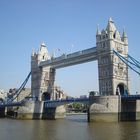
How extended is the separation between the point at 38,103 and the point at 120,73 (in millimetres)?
23536

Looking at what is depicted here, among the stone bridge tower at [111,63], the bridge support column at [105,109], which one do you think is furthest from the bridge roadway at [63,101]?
the bridge support column at [105,109]

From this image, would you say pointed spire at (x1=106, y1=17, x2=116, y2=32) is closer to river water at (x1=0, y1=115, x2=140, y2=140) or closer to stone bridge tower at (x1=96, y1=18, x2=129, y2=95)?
stone bridge tower at (x1=96, y1=18, x2=129, y2=95)

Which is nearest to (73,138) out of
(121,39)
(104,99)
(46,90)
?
(104,99)

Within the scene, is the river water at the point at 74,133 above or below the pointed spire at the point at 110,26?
below

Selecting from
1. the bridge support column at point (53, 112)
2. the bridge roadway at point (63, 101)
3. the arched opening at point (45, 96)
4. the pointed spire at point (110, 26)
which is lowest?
the bridge support column at point (53, 112)

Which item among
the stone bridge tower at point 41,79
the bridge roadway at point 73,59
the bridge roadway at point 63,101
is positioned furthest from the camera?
the stone bridge tower at point 41,79

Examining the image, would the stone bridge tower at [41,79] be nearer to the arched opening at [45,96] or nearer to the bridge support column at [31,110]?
the arched opening at [45,96]

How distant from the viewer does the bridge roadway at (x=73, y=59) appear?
7462 centimetres

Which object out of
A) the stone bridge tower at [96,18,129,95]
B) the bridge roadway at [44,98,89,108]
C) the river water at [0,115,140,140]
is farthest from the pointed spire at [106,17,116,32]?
the river water at [0,115,140,140]

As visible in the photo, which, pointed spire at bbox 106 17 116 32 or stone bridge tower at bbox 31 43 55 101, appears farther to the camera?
stone bridge tower at bbox 31 43 55 101

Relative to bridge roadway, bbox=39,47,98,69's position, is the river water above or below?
below

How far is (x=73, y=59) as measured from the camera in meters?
79.5

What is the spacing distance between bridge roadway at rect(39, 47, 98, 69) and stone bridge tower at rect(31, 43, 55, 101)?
123 inches

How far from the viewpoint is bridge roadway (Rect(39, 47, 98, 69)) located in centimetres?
7462
